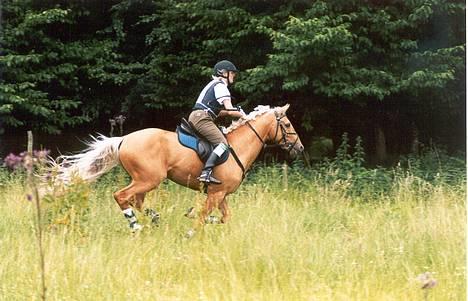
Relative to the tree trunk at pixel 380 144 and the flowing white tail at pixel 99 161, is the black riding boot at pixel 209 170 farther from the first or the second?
the tree trunk at pixel 380 144

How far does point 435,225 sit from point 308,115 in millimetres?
6767

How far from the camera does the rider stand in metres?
9.19

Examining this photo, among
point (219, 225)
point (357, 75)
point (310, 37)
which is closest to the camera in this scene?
point (219, 225)

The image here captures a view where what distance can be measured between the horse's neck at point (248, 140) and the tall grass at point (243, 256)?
654 mm

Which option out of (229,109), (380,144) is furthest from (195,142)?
(380,144)

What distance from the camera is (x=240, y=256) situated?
6.97 metres

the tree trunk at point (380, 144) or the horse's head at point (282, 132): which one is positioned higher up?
the horse's head at point (282, 132)

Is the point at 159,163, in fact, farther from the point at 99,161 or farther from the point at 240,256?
the point at 240,256

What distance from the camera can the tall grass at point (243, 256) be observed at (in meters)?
6.14

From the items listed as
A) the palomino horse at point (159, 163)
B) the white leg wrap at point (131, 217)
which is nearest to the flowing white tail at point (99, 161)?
the palomino horse at point (159, 163)

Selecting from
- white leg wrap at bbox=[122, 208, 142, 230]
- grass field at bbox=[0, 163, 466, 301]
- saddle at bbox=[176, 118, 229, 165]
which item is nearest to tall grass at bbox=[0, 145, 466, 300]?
grass field at bbox=[0, 163, 466, 301]

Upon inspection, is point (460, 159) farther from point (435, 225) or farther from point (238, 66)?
point (435, 225)

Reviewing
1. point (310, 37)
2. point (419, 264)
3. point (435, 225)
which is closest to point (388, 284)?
point (419, 264)

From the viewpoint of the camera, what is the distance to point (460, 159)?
15.0 metres
